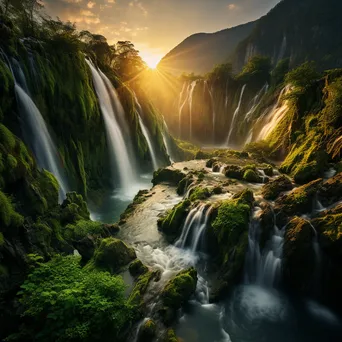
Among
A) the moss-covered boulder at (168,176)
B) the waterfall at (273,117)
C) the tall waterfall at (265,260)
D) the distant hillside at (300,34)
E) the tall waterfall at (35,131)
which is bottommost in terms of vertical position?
the tall waterfall at (265,260)

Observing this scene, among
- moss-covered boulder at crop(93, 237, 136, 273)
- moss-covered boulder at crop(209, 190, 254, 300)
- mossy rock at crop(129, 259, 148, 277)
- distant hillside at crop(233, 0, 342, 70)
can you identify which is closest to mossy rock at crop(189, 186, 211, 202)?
moss-covered boulder at crop(209, 190, 254, 300)

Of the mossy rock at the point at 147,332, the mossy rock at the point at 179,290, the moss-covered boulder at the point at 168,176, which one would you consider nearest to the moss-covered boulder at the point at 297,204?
the mossy rock at the point at 179,290

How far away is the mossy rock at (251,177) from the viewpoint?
62.6 feet

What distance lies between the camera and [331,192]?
12.6 m

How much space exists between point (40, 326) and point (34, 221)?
17.0ft

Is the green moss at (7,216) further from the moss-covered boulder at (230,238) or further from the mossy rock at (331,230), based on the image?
the mossy rock at (331,230)

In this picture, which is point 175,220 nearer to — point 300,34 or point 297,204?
point 297,204

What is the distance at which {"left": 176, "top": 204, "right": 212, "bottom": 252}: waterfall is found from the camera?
13.6m

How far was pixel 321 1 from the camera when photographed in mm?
80250

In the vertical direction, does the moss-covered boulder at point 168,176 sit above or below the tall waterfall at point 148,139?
below

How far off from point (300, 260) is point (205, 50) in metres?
168

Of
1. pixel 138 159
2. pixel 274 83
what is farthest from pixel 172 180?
pixel 274 83

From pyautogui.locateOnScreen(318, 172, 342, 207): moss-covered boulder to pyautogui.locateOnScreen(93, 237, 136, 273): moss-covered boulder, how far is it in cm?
1048

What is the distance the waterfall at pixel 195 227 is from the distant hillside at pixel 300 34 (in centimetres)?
7229
